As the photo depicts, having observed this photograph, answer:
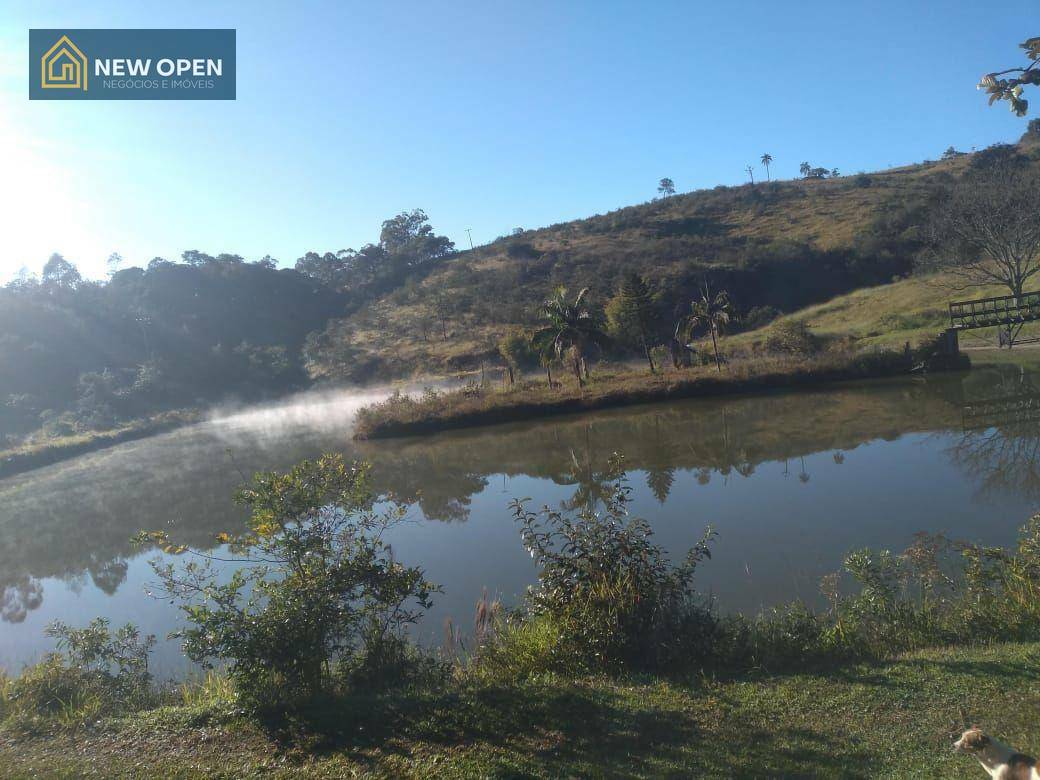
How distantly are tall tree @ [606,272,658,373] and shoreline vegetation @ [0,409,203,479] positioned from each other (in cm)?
3384

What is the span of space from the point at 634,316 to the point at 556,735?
37.4 metres

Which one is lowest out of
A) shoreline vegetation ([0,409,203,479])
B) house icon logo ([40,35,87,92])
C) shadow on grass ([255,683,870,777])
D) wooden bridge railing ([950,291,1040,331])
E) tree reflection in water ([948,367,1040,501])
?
shoreline vegetation ([0,409,203,479])

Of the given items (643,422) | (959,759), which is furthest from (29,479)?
(959,759)

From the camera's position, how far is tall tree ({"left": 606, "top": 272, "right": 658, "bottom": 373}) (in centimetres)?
4009

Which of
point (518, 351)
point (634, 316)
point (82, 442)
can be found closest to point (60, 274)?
point (82, 442)

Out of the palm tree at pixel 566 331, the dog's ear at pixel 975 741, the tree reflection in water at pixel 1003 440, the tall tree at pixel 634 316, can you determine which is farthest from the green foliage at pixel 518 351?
the dog's ear at pixel 975 741

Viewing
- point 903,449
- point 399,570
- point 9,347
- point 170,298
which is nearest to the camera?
point 399,570

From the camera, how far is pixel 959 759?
392 centimetres

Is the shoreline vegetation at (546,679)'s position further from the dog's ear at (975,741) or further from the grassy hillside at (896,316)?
A: the grassy hillside at (896,316)

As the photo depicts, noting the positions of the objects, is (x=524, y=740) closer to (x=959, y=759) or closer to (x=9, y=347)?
(x=959, y=759)

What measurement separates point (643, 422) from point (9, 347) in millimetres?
62529

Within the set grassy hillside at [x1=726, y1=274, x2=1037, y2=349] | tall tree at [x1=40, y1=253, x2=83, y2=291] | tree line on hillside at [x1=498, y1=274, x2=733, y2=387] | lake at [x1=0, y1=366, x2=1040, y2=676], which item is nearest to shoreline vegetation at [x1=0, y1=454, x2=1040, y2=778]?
lake at [x1=0, y1=366, x2=1040, y2=676]

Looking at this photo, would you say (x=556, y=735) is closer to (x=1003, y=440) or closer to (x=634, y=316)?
(x=1003, y=440)

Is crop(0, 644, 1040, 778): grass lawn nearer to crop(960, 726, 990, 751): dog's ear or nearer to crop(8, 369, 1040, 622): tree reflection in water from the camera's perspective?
crop(960, 726, 990, 751): dog's ear
